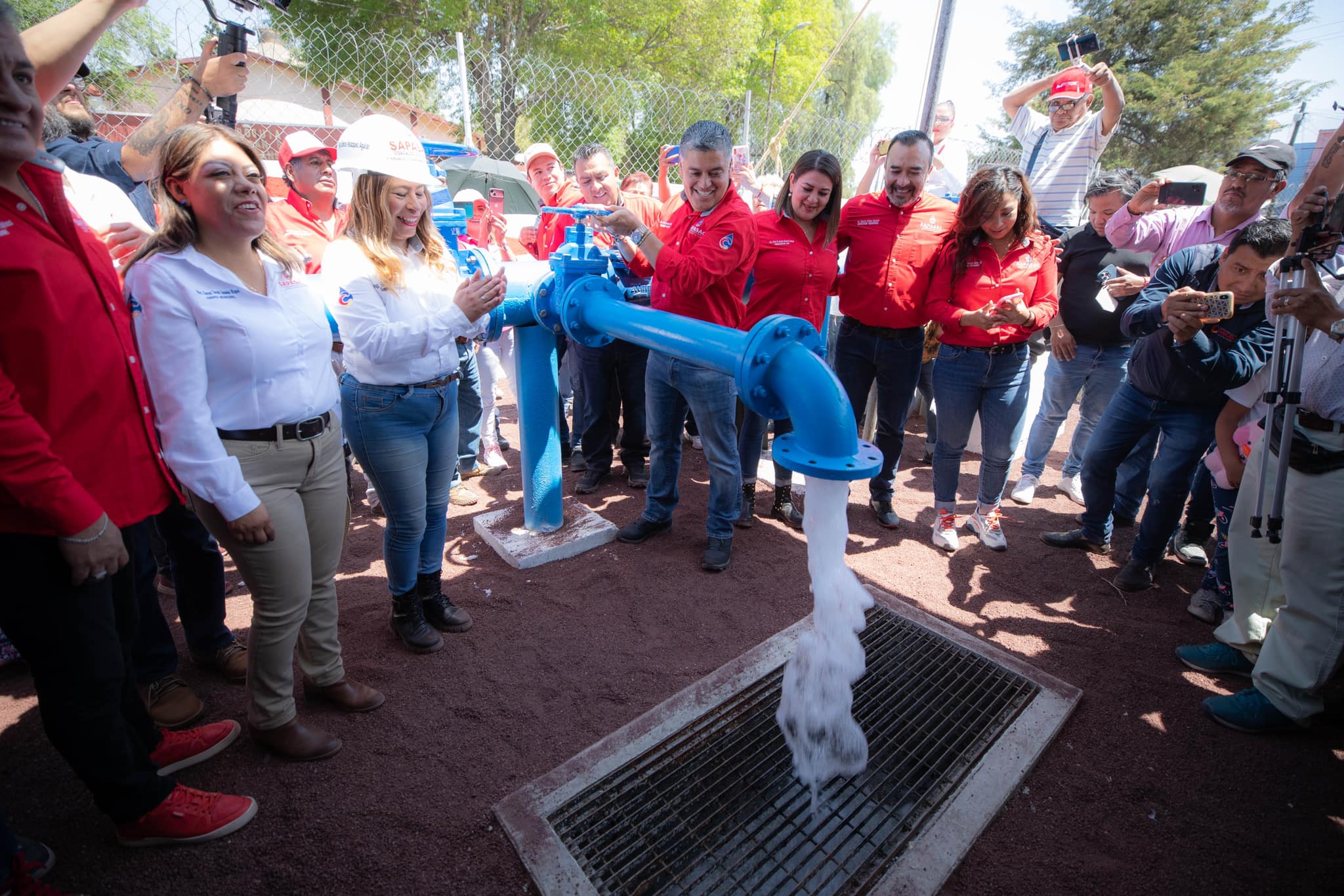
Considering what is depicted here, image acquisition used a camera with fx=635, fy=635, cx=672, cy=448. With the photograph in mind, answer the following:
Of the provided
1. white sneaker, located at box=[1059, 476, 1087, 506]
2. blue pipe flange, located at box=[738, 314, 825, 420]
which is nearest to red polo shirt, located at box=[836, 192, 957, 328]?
blue pipe flange, located at box=[738, 314, 825, 420]

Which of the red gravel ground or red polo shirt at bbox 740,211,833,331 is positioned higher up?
red polo shirt at bbox 740,211,833,331

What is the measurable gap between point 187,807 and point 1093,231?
208 inches

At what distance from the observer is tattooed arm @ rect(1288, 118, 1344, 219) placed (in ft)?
7.82

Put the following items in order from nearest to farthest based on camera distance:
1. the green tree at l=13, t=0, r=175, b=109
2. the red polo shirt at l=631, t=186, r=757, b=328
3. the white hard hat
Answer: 1. the white hard hat
2. the red polo shirt at l=631, t=186, r=757, b=328
3. the green tree at l=13, t=0, r=175, b=109

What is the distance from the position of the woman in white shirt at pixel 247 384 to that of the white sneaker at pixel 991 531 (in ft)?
11.3

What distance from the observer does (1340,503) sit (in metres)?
2.18

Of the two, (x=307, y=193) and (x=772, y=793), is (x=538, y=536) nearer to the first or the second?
(x=772, y=793)

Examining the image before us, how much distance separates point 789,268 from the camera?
3234 mm

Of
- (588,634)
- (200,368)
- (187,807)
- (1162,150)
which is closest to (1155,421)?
(588,634)

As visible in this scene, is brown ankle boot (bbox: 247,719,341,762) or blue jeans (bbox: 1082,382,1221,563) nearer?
brown ankle boot (bbox: 247,719,341,762)

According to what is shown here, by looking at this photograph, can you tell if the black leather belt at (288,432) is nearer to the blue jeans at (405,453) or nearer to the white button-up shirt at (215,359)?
the white button-up shirt at (215,359)

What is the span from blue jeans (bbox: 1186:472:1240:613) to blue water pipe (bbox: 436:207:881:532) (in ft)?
8.17

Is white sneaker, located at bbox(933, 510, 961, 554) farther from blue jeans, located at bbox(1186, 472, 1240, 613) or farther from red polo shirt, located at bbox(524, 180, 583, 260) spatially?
red polo shirt, located at bbox(524, 180, 583, 260)

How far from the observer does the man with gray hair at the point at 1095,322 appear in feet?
12.8
